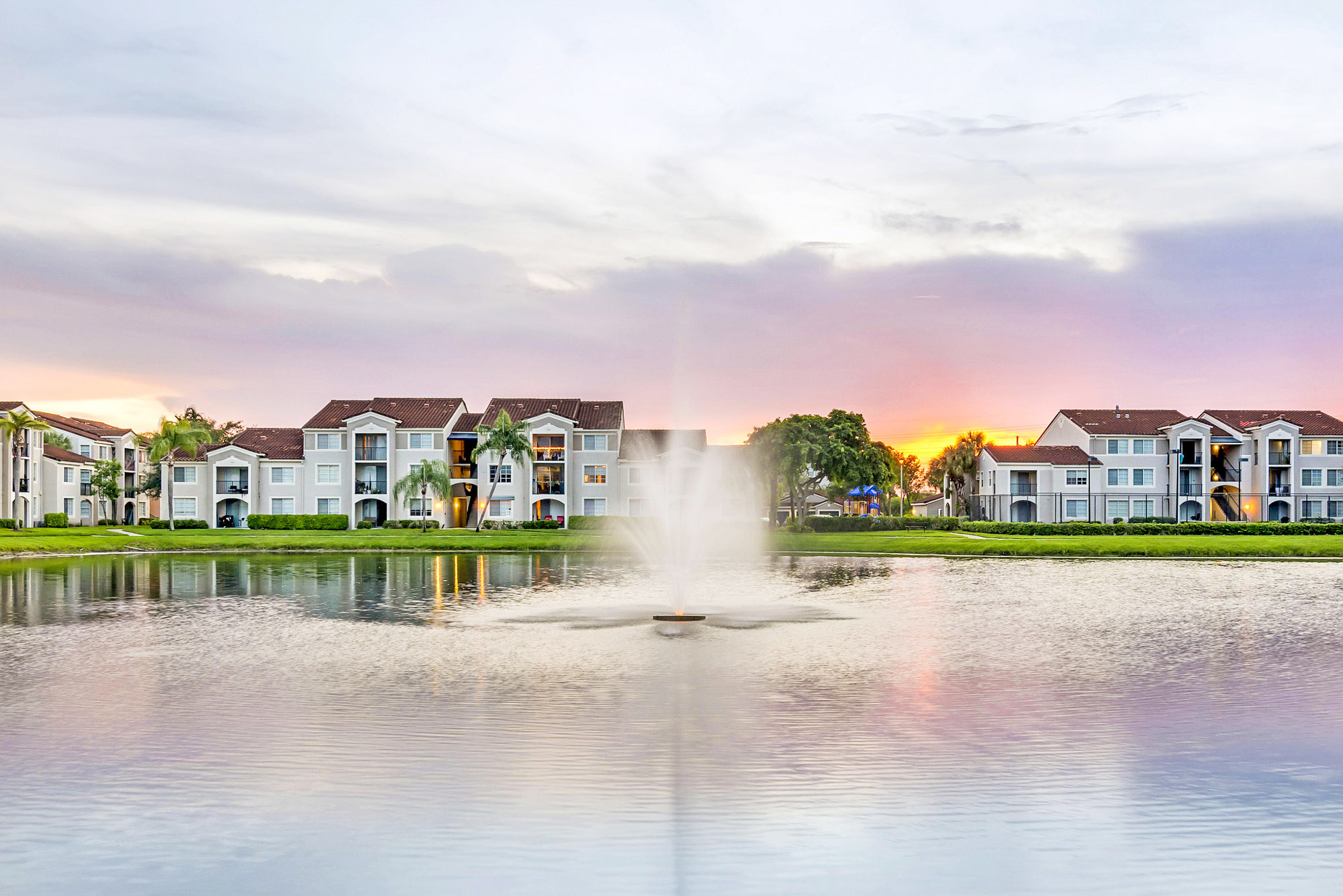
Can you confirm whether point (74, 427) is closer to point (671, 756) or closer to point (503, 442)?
point (503, 442)

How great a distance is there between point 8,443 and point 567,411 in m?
43.1

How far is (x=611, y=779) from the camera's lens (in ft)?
36.0

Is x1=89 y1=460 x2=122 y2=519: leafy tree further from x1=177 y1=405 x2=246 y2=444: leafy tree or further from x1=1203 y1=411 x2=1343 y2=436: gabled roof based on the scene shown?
x1=1203 y1=411 x2=1343 y2=436: gabled roof

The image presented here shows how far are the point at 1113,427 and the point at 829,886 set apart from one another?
87217 millimetres

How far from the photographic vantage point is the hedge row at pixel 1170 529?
65.0 metres

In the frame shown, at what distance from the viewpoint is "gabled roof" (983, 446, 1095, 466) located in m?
85.2

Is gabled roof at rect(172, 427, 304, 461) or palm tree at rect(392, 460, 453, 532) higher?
gabled roof at rect(172, 427, 304, 461)

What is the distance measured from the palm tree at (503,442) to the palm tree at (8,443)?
35.0 meters

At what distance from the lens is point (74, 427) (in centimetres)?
9281

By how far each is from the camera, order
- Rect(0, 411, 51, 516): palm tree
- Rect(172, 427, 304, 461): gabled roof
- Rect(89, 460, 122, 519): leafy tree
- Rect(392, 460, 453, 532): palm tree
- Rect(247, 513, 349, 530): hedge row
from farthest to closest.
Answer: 1. Rect(89, 460, 122, 519): leafy tree
2. Rect(172, 427, 304, 461): gabled roof
3. Rect(392, 460, 453, 532): palm tree
4. Rect(0, 411, 51, 516): palm tree
5. Rect(247, 513, 349, 530): hedge row

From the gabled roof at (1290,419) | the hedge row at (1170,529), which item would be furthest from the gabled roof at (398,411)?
the gabled roof at (1290,419)

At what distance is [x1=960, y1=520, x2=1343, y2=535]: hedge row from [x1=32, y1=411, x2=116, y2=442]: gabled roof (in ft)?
263

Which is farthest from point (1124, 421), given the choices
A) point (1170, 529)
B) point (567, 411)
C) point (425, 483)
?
point (425, 483)

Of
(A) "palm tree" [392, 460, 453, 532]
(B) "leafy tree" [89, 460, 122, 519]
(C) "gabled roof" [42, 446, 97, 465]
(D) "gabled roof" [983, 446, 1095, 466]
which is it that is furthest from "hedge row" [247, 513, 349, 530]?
(D) "gabled roof" [983, 446, 1095, 466]
